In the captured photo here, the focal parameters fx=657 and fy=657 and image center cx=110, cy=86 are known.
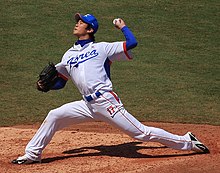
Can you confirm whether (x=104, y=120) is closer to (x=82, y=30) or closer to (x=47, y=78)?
(x=47, y=78)

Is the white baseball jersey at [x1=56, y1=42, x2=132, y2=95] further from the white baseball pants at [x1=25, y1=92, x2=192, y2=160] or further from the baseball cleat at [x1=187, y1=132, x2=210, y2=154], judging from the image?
the baseball cleat at [x1=187, y1=132, x2=210, y2=154]

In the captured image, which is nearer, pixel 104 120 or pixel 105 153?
pixel 104 120

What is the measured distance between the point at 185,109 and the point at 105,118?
123 inches

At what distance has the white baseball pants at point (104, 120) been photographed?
7660mm

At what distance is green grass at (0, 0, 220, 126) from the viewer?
10.7m

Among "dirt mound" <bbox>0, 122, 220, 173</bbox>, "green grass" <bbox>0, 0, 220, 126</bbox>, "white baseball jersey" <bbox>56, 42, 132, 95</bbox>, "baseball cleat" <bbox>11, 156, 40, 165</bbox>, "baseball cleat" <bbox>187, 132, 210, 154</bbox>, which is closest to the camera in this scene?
"dirt mound" <bbox>0, 122, 220, 173</bbox>

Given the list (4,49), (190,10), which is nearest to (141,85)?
(4,49)

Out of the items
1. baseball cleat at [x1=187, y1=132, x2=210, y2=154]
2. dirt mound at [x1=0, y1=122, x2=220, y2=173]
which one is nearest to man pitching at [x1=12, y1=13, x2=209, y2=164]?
baseball cleat at [x1=187, y1=132, x2=210, y2=154]

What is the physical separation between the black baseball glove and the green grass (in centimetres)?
215

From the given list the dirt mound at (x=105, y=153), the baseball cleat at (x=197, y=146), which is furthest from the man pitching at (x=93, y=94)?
the dirt mound at (x=105, y=153)

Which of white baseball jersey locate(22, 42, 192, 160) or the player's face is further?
the player's face

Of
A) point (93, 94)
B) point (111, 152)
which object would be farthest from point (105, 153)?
point (93, 94)

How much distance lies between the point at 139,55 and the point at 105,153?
18.2 feet

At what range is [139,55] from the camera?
44.4 ft
